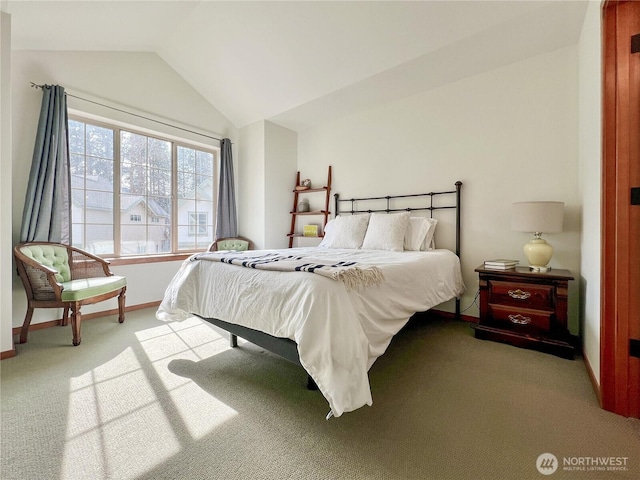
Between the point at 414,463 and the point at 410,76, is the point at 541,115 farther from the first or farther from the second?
the point at 414,463

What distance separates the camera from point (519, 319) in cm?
235

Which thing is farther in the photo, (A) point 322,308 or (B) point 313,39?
(B) point 313,39

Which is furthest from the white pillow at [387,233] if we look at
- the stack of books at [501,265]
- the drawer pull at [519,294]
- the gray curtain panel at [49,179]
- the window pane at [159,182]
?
the gray curtain panel at [49,179]

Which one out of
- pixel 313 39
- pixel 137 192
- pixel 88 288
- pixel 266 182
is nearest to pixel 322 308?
pixel 88 288

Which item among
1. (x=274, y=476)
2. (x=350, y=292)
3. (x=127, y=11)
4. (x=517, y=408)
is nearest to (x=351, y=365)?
(x=350, y=292)

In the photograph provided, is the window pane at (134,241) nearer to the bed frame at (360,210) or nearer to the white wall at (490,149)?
the bed frame at (360,210)

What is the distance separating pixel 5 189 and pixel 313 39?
2995 mm

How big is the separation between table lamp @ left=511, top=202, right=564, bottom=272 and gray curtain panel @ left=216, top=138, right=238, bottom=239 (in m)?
3.71

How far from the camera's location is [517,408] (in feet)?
5.04

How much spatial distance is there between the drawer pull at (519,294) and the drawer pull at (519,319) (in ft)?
0.48

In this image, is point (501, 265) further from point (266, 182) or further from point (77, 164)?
point (77, 164)

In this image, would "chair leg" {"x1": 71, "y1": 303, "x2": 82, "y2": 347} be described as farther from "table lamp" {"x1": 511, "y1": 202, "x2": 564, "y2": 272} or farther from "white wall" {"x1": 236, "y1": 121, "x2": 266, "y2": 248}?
"table lamp" {"x1": 511, "y1": 202, "x2": 564, "y2": 272}

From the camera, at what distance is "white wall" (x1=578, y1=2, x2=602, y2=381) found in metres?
1.73

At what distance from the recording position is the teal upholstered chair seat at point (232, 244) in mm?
4172
